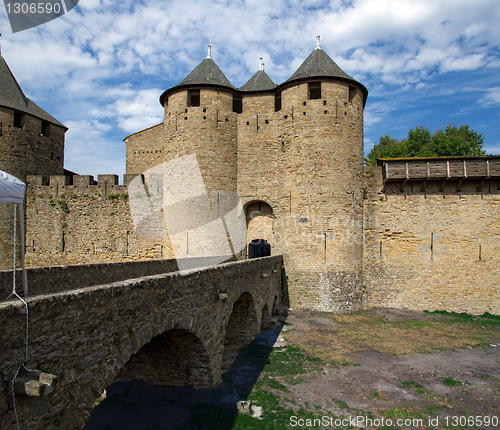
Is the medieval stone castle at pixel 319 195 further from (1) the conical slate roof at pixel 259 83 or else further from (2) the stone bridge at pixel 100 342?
(2) the stone bridge at pixel 100 342

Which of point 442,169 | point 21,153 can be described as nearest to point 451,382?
point 442,169

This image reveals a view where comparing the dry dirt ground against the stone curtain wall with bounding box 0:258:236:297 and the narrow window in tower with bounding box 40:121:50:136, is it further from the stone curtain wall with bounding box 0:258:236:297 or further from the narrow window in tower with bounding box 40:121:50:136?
the narrow window in tower with bounding box 40:121:50:136

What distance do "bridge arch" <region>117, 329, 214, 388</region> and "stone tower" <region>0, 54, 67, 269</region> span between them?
12.9 m

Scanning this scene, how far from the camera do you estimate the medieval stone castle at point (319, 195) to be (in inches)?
642

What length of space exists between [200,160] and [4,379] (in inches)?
567

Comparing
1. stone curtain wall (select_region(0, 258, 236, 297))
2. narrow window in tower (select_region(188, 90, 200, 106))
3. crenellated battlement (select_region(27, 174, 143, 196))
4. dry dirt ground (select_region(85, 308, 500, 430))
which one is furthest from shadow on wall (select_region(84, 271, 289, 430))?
narrow window in tower (select_region(188, 90, 200, 106))

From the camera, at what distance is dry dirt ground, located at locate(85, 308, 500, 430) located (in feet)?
24.0

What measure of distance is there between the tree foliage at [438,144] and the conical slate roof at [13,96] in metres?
22.4

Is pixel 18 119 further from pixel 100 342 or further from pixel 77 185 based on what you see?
pixel 100 342

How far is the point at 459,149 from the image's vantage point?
85.6 ft

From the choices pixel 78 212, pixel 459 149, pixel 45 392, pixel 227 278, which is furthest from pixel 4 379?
pixel 459 149

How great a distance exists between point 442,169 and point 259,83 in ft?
32.4

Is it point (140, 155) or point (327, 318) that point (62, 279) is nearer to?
point (327, 318)

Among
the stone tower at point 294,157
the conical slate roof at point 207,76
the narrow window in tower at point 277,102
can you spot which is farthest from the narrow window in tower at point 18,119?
the narrow window in tower at point 277,102
